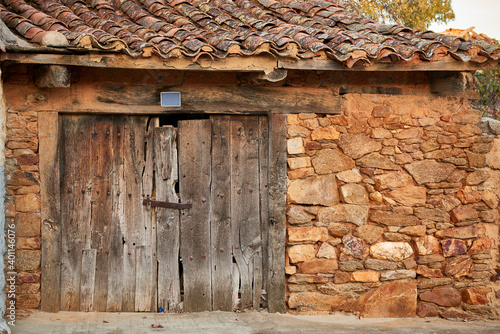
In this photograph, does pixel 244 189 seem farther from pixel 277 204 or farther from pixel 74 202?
pixel 74 202

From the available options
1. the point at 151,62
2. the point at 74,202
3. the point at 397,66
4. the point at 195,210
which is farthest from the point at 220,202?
the point at 397,66

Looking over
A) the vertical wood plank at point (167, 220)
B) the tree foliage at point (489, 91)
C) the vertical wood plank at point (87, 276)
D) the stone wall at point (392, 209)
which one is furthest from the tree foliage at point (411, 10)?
the vertical wood plank at point (87, 276)

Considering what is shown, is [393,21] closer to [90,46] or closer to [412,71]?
[412,71]

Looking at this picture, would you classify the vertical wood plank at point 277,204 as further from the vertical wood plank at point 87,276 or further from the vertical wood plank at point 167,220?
the vertical wood plank at point 87,276

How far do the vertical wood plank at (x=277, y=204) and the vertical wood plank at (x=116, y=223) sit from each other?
4.26 feet

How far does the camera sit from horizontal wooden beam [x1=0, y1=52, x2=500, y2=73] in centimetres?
416

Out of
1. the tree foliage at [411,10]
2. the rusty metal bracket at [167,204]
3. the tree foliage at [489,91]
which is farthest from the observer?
the tree foliage at [411,10]

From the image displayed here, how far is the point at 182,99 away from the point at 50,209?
1430 mm

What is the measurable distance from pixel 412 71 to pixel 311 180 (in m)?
1.33

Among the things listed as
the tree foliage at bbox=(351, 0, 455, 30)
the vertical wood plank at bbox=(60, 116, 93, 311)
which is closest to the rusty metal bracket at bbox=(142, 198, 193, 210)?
the vertical wood plank at bbox=(60, 116, 93, 311)

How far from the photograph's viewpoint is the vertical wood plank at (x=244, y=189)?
5008 mm

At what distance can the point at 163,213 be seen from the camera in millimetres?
4930

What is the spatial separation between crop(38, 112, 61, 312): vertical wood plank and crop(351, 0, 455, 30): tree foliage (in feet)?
29.0

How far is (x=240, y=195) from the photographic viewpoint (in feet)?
16.4
